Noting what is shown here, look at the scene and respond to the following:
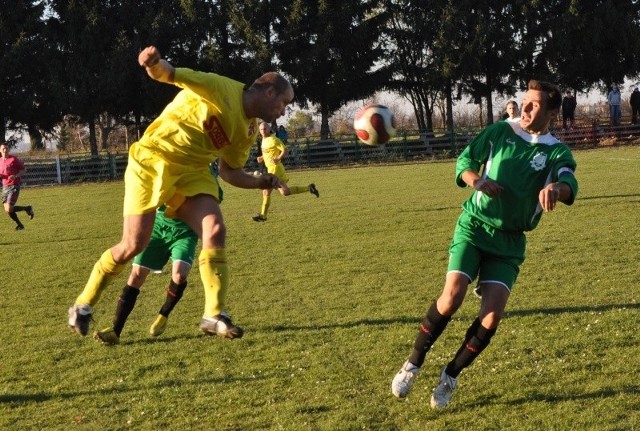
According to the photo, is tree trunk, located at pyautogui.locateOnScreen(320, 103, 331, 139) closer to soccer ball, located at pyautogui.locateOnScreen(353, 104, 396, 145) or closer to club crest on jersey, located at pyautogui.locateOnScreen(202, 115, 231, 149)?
soccer ball, located at pyautogui.locateOnScreen(353, 104, 396, 145)

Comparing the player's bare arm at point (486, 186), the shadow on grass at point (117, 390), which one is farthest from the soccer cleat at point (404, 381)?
the player's bare arm at point (486, 186)

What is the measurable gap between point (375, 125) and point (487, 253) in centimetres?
144

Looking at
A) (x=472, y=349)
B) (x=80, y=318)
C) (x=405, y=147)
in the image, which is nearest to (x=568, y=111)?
(x=405, y=147)

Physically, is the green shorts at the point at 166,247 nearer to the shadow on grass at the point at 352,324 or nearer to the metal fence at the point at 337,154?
the shadow on grass at the point at 352,324

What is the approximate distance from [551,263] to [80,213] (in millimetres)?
14571

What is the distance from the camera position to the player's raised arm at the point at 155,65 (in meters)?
5.27

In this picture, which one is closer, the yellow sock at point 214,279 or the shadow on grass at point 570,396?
the shadow on grass at point 570,396

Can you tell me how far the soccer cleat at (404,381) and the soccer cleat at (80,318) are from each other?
2092 mm

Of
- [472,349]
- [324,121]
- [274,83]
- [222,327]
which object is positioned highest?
[274,83]

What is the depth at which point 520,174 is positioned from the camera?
5324mm

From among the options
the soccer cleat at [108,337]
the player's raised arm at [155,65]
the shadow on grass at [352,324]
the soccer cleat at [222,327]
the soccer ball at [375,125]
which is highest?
the player's raised arm at [155,65]

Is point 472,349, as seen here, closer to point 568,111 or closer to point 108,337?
point 108,337

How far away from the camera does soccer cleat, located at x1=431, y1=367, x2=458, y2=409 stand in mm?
5176

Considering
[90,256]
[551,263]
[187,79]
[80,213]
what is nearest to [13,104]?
[80,213]
